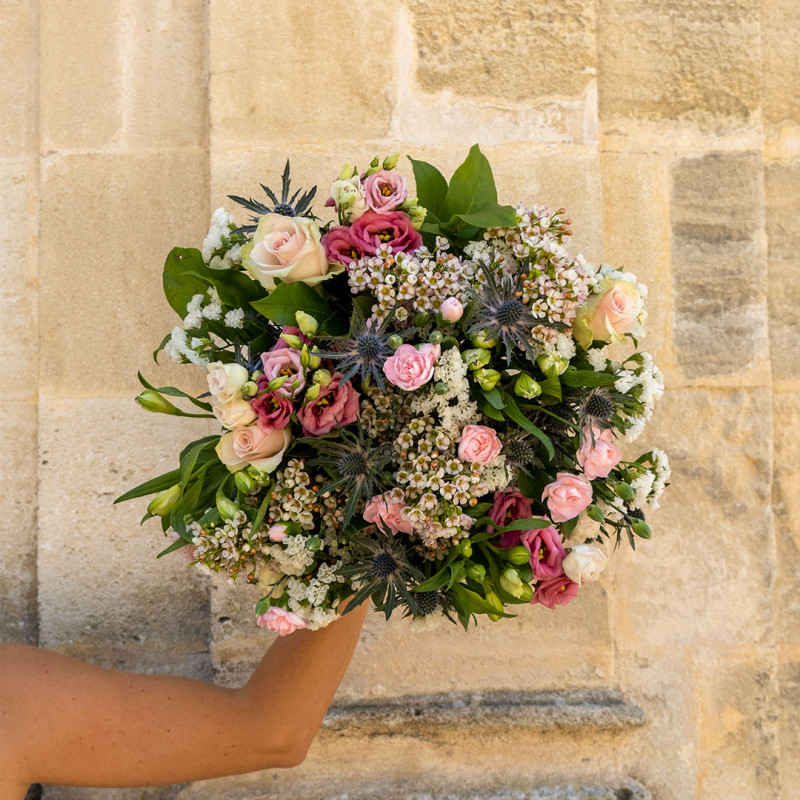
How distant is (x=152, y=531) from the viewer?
188 centimetres

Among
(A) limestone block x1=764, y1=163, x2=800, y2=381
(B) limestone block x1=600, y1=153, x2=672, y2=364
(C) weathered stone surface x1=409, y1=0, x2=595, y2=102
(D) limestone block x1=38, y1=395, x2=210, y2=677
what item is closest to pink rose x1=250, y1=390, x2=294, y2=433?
(D) limestone block x1=38, y1=395, x2=210, y2=677

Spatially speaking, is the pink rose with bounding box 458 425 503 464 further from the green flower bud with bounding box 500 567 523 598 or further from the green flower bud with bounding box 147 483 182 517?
the green flower bud with bounding box 147 483 182 517

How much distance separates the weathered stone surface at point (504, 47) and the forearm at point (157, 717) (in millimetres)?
1288

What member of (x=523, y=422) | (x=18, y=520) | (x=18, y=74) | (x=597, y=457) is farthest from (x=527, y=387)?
(x=18, y=74)

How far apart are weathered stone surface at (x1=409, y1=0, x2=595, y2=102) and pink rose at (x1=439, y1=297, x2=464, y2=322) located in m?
0.93

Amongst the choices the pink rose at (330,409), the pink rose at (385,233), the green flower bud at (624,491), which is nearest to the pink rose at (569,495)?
the green flower bud at (624,491)

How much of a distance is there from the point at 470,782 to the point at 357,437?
1.11 meters

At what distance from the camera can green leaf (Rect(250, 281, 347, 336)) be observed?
115cm

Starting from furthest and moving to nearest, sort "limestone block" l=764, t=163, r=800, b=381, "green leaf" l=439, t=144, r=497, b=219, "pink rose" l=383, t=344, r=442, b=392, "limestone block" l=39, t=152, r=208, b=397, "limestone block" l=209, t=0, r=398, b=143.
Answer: "limestone block" l=764, t=163, r=800, b=381, "limestone block" l=39, t=152, r=208, b=397, "limestone block" l=209, t=0, r=398, b=143, "green leaf" l=439, t=144, r=497, b=219, "pink rose" l=383, t=344, r=442, b=392

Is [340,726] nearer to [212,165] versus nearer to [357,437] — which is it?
[357,437]

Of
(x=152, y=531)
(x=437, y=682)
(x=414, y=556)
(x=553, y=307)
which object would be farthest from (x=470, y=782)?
(x=553, y=307)

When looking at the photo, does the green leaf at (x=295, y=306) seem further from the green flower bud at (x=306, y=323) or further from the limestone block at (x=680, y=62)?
the limestone block at (x=680, y=62)

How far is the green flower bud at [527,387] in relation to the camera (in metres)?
1.13

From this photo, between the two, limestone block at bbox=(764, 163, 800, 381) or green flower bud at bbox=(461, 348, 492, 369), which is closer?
green flower bud at bbox=(461, 348, 492, 369)
